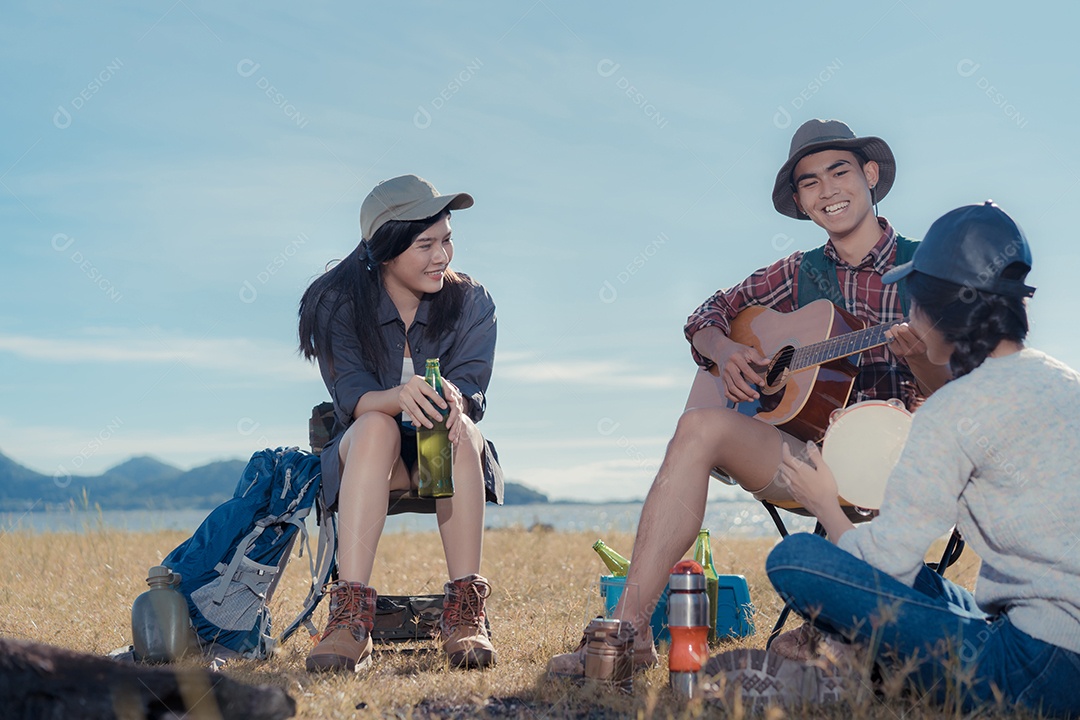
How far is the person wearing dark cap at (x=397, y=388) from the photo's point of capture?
366 centimetres

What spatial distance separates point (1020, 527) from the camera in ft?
7.77

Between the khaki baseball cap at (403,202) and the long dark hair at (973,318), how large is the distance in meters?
2.15

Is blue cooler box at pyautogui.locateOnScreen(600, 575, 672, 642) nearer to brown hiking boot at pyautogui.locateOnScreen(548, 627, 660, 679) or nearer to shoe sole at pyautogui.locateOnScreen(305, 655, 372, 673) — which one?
brown hiking boot at pyautogui.locateOnScreen(548, 627, 660, 679)

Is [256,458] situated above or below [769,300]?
below

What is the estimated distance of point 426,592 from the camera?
5938 mm

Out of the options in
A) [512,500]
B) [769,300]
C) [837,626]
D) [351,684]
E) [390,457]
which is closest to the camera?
[837,626]

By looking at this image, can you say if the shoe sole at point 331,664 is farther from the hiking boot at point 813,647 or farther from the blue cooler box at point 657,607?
the hiking boot at point 813,647

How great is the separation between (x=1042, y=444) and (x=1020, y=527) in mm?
206

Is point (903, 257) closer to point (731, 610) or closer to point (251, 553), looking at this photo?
point (731, 610)

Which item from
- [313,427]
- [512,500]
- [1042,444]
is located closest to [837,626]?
[1042,444]

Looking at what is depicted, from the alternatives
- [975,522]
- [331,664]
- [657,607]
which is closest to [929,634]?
[975,522]

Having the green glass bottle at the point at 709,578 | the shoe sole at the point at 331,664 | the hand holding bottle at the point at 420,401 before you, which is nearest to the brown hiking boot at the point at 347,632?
the shoe sole at the point at 331,664

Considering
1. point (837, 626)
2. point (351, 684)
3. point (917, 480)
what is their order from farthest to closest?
point (351, 684) → point (837, 626) → point (917, 480)

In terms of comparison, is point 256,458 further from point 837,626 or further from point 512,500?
point 512,500
